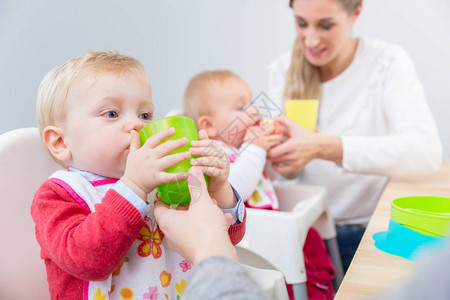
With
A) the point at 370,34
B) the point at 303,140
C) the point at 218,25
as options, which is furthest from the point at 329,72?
the point at 218,25

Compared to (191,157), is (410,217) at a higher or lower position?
lower

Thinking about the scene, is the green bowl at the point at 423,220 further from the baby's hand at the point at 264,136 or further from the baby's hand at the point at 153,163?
the baby's hand at the point at 264,136

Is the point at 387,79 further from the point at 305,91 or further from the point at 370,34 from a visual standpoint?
the point at 370,34

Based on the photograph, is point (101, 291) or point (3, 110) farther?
point (3, 110)

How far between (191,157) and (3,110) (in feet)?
2.73

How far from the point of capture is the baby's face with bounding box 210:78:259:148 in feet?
4.73

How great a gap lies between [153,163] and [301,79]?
48.0 inches

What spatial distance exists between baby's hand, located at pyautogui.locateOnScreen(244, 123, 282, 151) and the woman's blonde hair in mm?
389

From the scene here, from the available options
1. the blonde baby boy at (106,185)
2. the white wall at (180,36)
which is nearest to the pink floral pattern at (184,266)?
the blonde baby boy at (106,185)

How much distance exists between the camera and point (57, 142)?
0.81 m

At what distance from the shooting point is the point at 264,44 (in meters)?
2.57

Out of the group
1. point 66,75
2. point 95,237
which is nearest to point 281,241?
point 95,237

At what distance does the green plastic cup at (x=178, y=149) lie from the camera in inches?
25.9

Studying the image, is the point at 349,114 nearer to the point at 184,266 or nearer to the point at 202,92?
the point at 202,92
